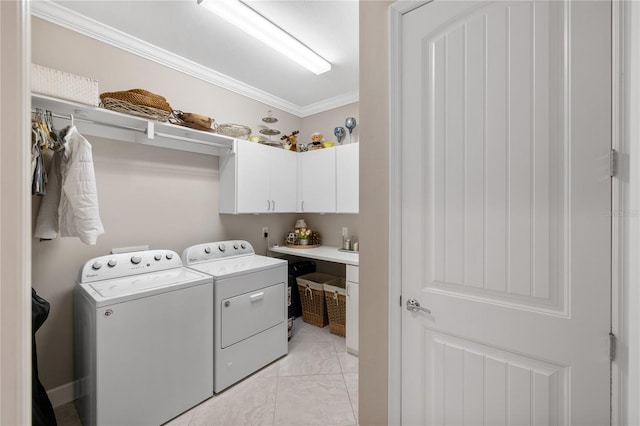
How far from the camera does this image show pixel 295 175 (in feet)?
11.1

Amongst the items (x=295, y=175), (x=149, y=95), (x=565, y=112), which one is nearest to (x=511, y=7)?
(x=565, y=112)

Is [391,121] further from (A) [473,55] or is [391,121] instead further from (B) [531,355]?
(B) [531,355]

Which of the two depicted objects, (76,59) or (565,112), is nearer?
(565,112)

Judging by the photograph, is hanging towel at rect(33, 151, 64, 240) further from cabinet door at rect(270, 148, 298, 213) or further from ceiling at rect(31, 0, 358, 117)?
cabinet door at rect(270, 148, 298, 213)

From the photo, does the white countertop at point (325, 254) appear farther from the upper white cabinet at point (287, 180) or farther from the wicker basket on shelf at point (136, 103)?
the wicker basket on shelf at point (136, 103)

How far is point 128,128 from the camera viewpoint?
2.20 metres

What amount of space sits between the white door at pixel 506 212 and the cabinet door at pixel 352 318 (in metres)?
1.35

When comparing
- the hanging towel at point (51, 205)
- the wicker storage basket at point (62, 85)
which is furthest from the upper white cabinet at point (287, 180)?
the hanging towel at point (51, 205)

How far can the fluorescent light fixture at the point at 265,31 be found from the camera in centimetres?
181

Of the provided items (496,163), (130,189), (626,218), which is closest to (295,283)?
(130,189)

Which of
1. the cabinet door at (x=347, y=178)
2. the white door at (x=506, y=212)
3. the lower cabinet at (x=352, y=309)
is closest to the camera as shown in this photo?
the white door at (x=506, y=212)

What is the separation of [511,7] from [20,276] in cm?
162

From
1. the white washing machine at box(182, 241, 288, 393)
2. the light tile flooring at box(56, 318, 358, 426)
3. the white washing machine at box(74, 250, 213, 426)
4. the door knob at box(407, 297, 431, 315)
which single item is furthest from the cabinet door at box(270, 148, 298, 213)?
the door knob at box(407, 297, 431, 315)

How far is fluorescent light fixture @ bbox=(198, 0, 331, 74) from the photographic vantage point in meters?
1.81
